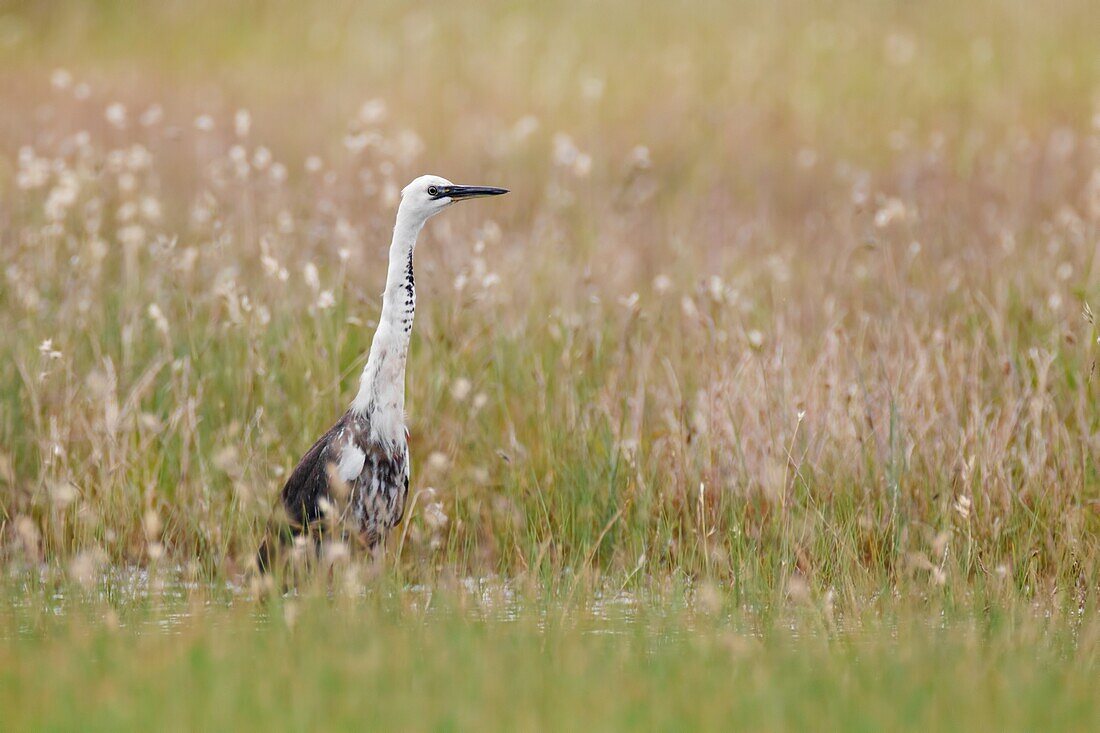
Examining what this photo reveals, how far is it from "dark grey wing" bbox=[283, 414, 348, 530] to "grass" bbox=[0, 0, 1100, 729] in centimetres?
12

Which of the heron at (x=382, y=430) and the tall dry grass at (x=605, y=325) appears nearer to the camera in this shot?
the heron at (x=382, y=430)

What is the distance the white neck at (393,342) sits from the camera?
6117 mm

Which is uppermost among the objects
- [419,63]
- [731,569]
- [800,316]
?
[419,63]

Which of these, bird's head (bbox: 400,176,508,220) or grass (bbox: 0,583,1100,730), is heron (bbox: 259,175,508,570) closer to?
bird's head (bbox: 400,176,508,220)

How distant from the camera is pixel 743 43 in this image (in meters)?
19.2

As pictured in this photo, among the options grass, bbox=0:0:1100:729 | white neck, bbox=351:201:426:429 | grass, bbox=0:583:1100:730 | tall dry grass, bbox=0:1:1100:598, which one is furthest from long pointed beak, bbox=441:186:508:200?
grass, bbox=0:583:1100:730

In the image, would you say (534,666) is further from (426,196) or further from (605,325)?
(605,325)

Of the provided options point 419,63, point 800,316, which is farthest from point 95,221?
point 419,63

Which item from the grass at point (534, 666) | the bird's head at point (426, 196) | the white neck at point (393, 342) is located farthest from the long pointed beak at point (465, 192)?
the grass at point (534, 666)

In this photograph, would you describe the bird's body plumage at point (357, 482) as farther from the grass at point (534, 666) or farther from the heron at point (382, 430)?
the grass at point (534, 666)

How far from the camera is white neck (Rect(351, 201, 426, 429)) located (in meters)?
6.12

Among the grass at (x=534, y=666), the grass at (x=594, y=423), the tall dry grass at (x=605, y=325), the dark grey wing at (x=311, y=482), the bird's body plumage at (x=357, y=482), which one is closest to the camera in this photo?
the grass at (x=534, y=666)

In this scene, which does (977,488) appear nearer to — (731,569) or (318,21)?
(731,569)

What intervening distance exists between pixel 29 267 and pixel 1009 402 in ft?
20.0
